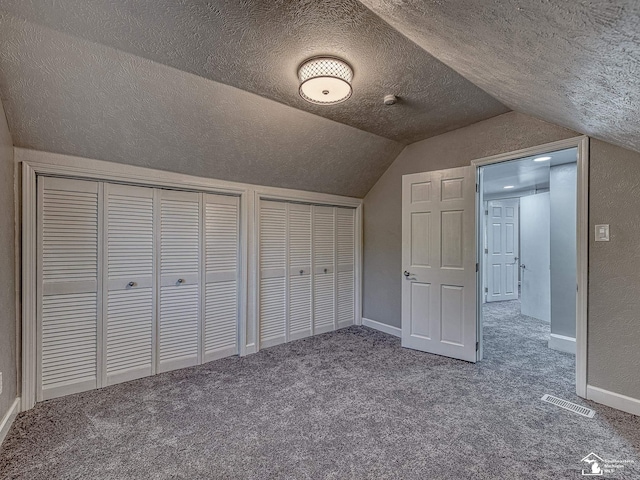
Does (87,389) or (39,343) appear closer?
(39,343)

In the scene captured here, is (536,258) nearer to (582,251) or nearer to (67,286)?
(582,251)

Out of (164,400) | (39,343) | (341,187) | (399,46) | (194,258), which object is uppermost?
(399,46)

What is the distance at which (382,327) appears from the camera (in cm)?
403

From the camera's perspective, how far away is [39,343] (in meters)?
2.24

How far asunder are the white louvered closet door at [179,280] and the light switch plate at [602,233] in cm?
339

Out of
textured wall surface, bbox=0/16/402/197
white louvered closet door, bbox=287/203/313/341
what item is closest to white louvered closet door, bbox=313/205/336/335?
white louvered closet door, bbox=287/203/313/341

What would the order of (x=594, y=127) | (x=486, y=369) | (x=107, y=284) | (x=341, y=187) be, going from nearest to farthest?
(x=594, y=127), (x=107, y=284), (x=486, y=369), (x=341, y=187)

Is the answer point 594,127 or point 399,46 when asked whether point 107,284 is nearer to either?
point 399,46

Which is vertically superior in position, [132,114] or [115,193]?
[132,114]

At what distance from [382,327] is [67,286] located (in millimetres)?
3389

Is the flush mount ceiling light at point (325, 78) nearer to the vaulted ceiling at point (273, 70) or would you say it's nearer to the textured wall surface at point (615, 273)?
the vaulted ceiling at point (273, 70)

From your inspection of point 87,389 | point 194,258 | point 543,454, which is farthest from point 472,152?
point 87,389

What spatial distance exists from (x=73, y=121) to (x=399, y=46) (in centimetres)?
226

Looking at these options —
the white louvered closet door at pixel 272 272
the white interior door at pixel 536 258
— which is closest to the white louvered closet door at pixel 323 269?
the white louvered closet door at pixel 272 272
